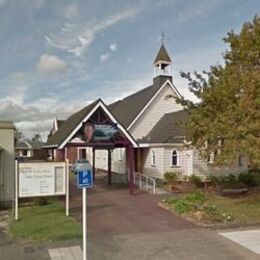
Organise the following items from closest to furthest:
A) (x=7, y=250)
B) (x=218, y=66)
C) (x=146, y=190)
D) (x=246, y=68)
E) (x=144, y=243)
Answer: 1. (x=7, y=250)
2. (x=144, y=243)
3. (x=246, y=68)
4. (x=218, y=66)
5. (x=146, y=190)

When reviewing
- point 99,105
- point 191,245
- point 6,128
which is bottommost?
point 191,245

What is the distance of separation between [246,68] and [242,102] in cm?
227

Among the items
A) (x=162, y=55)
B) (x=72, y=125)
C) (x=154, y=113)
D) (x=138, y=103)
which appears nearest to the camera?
(x=72, y=125)

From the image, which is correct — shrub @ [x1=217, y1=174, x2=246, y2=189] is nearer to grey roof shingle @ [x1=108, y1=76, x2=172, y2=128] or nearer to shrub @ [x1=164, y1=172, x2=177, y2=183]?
shrub @ [x1=164, y1=172, x2=177, y2=183]

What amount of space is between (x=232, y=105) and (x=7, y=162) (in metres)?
9.99

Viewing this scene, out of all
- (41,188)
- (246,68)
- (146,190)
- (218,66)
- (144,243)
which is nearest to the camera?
(144,243)

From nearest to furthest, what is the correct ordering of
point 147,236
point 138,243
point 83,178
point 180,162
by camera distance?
point 83,178, point 138,243, point 147,236, point 180,162

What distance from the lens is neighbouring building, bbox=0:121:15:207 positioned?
57.7 feet

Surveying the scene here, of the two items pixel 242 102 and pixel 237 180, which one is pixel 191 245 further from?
pixel 237 180

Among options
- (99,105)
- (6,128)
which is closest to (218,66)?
(99,105)

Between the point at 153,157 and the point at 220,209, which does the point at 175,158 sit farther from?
the point at 220,209

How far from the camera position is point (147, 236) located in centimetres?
1173

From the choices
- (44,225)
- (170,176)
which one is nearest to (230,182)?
(170,176)

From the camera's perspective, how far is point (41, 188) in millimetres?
15078
